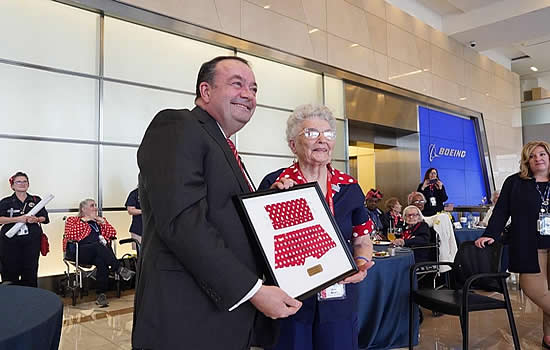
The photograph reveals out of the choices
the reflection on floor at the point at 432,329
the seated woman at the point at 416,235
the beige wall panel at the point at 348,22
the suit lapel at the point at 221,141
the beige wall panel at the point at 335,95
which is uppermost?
the beige wall panel at the point at 348,22

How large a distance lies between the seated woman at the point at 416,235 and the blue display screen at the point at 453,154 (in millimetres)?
6191

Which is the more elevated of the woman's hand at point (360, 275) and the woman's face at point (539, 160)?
the woman's face at point (539, 160)

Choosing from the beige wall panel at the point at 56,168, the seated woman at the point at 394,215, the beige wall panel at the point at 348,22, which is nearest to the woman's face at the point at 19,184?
the beige wall panel at the point at 56,168

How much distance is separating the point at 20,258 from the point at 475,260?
4561 millimetres

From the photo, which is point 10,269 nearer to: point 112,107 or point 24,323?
point 112,107

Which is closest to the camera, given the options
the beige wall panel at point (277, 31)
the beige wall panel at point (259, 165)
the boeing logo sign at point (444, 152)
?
the beige wall panel at point (277, 31)

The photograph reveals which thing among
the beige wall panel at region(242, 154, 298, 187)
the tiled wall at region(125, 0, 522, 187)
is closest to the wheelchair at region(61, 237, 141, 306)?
the beige wall panel at region(242, 154, 298, 187)

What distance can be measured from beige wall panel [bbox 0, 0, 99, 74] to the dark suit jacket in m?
4.87

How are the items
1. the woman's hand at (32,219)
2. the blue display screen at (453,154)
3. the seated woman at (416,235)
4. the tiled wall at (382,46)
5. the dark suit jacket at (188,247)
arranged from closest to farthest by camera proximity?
1. the dark suit jacket at (188,247)
2. the seated woman at (416,235)
3. the woman's hand at (32,219)
4. the tiled wall at (382,46)
5. the blue display screen at (453,154)

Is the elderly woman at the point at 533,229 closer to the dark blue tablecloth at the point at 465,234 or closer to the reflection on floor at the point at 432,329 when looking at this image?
the reflection on floor at the point at 432,329

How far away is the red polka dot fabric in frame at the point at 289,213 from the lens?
1215 millimetres

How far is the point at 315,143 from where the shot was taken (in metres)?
1.69

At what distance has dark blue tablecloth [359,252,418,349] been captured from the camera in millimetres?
3029

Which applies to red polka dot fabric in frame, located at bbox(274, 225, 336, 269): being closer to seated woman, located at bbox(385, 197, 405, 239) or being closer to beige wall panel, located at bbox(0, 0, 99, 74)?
seated woman, located at bbox(385, 197, 405, 239)
